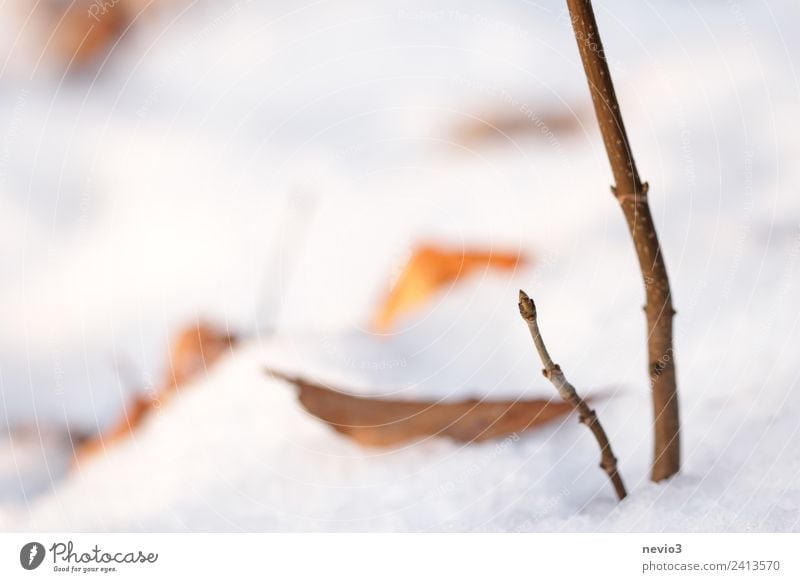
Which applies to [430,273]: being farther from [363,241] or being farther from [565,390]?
[565,390]

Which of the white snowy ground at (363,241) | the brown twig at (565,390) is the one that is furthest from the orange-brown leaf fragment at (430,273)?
the brown twig at (565,390)

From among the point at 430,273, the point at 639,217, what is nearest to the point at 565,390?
the point at 639,217

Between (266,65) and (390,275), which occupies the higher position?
(266,65)

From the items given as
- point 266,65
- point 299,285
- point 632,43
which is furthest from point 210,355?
point 632,43

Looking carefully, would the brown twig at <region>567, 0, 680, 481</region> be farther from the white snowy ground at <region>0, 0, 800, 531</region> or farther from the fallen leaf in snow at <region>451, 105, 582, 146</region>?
the fallen leaf in snow at <region>451, 105, 582, 146</region>
